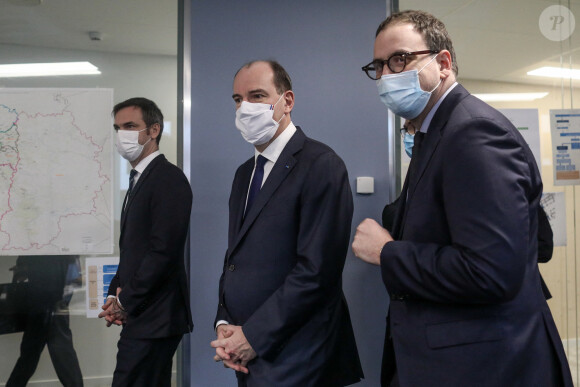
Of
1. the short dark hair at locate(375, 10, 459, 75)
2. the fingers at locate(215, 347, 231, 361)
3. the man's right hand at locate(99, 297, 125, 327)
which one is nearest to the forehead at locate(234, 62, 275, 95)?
the short dark hair at locate(375, 10, 459, 75)

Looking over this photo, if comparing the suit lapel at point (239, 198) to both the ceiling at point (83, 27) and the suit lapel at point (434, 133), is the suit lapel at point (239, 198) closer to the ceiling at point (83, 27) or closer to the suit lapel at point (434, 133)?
the suit lapel at point (434, 133)

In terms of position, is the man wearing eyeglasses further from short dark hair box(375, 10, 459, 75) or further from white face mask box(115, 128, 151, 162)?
white face mask box(115, 128, 151, 162)

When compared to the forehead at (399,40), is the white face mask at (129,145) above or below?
below

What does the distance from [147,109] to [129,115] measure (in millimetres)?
93

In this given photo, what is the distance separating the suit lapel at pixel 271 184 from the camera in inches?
58.6

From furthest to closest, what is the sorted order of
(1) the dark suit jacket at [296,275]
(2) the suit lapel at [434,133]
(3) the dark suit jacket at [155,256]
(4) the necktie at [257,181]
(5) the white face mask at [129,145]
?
1. (5) the white face mask at [129,145]
2. (3) the dark suit jacket at [155,256]
3. (4) the necktie at [257,181]
4. (1) the dark suit jacket at [296,275]
5. (2) the suit lapel at [434,133]

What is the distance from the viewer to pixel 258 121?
163cm

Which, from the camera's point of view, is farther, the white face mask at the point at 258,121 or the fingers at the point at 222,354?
the white face mask at the point at 258,121

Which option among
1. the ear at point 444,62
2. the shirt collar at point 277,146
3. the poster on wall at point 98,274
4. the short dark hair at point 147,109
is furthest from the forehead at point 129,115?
the ear at point 444,62

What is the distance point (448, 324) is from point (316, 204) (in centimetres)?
57

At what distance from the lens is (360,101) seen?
2428 millimetres

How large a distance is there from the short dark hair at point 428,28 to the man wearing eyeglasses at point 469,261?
0.34 ft

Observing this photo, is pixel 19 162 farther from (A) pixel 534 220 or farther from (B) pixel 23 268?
(A) pixel 534 220

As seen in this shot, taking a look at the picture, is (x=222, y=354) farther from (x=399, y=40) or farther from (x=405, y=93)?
(x=399, y=40)
